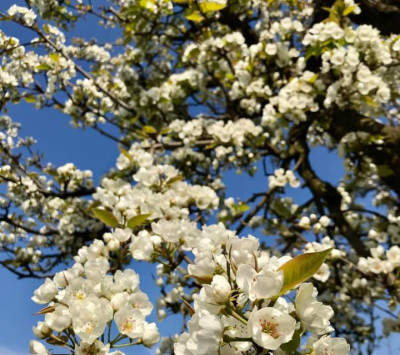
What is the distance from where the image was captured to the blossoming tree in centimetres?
104

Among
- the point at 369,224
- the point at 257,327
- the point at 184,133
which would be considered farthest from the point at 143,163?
the point at 369,224

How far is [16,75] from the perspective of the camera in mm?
3930

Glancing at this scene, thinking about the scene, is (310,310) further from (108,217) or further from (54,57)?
(54,57)

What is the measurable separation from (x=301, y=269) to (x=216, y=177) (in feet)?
12.9

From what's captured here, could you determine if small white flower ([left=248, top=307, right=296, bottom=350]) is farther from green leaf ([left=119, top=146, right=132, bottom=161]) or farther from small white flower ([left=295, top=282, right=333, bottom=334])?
green leaf ([left=119, top=146, right=132, bottom=161])

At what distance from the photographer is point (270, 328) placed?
0.87 metres

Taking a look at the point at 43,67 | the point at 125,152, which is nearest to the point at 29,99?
the point at 43,67

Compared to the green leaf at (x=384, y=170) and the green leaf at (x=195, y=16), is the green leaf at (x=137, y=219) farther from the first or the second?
the green leaf at (x=384, y=170)

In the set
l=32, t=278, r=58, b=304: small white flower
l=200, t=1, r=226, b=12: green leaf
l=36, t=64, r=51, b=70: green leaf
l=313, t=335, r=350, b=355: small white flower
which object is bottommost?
l=313, t=335, r=350, b=355: small white flower

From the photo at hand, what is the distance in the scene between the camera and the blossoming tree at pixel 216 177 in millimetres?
1040

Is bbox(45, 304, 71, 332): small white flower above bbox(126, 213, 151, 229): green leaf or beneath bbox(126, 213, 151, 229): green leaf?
beneath

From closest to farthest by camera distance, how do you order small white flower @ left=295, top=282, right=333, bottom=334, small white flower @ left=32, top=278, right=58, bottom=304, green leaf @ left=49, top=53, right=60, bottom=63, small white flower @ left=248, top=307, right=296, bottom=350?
small white flower @ left=248, top=307, right=296, bottom=350 → small white flower @ left=295, top=282, right=333, bottom=334 → small white flower @ left=32, top=278, right=58, bottom=304 → green leaf @ left=49, top=53, right=60, bottom=63

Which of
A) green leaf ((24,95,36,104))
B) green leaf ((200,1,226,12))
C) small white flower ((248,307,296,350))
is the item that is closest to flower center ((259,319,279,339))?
small white flower ((248,307,296,350))

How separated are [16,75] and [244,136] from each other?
2449 millimetres
